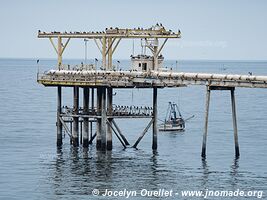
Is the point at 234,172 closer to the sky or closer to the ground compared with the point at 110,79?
closer to the ground

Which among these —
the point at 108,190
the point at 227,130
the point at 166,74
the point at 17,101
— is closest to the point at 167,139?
the point at 227,130

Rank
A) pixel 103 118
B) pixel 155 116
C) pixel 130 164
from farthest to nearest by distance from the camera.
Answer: pixel 155 116 < pixel 103 118 < pixel 130 164

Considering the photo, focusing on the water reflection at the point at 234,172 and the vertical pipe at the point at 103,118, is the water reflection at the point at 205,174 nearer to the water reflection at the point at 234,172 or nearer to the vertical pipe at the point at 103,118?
the water reflection at the point at 234,172

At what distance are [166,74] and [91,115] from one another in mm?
8740

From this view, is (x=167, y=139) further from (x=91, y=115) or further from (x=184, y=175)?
(x=184, y=175)

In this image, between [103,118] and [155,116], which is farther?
[155,116]

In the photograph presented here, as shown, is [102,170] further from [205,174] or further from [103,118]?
[103,118]

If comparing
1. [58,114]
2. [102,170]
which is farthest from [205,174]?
[58,114]

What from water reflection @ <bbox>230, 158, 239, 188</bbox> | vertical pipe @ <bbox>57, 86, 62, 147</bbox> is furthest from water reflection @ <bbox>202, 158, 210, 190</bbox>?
vertical pipe @ <bbox>57, 86, 62, 147</bbox>

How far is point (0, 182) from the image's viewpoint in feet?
261

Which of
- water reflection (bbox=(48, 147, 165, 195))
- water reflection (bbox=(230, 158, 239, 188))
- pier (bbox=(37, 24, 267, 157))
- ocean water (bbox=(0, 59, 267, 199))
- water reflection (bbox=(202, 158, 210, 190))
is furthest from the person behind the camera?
pier (bbox=(37, 24, 267, 157))

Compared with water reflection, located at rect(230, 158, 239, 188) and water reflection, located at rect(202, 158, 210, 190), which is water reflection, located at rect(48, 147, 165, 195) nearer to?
water reflection, located at rect(202, 158, 210, 190)

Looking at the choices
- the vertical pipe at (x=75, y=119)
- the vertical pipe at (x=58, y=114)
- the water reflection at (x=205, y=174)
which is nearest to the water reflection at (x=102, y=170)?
the vertical pipe at (x=75, y=119)

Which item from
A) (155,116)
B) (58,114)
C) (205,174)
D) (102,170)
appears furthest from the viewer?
(58,114)
